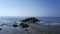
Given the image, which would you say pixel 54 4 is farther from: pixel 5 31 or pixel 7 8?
pixel 5 31

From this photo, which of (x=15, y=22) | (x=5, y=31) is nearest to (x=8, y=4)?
(x=15, y=22)

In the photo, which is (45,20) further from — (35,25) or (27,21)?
(27,21)

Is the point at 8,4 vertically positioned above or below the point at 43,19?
above

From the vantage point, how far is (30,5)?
1437 mm

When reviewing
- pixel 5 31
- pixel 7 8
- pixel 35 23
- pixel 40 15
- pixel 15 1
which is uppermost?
pixel 15 1

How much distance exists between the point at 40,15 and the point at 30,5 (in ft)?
0.73

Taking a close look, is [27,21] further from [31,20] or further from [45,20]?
[45,20]

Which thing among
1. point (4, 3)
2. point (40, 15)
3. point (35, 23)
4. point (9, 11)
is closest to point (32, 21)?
point (35, 23)

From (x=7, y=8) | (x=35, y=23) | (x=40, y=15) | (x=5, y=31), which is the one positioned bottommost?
(x=5, y=31)

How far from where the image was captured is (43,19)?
1.40 m

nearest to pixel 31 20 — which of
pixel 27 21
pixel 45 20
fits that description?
pixel 27 21

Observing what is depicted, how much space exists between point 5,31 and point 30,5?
22.3 inches

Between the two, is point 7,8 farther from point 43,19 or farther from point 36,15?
point 43,19

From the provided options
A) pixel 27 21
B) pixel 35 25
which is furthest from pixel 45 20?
pixel 27 21
